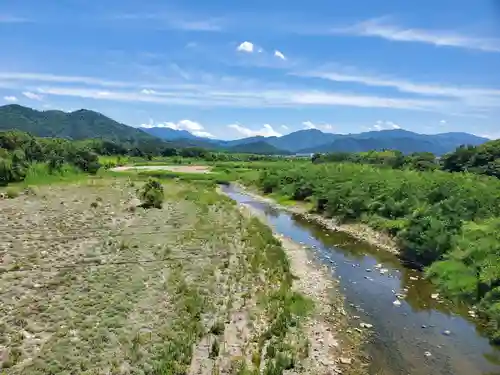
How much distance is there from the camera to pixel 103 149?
18475 centimetres

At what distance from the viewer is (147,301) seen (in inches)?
958

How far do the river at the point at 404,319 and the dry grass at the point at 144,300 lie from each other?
385cm

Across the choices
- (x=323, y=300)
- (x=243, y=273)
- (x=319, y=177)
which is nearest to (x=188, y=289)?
(x=243, y=273)

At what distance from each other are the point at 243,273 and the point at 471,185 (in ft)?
92.1

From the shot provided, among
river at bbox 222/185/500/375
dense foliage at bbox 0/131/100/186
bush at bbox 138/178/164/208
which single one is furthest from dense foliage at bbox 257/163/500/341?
dense foliage at bbox 0/131/100/186

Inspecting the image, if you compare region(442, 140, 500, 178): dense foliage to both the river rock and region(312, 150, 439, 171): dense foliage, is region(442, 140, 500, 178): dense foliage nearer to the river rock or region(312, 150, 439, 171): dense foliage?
region(312, 150, 439, 171): dense foliage

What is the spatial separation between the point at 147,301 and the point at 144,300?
216 mm

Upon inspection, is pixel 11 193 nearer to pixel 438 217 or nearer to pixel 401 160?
pixel 438 217

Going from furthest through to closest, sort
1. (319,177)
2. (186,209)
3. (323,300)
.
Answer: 1. (319,177)
2. (186,209)
3. (323,300)

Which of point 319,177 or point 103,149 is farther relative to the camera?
point 103,149

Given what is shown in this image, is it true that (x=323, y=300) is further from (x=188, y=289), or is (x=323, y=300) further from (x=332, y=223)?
(x=332, y=223)

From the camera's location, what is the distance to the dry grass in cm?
1869

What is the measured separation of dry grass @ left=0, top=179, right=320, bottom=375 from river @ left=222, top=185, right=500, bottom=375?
12.6 ft

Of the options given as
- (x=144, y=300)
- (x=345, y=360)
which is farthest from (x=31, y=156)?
(x=345, y=360)
